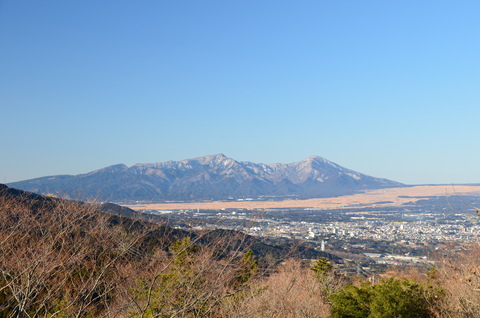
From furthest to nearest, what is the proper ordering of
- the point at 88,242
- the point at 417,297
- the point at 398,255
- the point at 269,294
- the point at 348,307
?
the point at 398,255 < the point at 348,307 < the point at 417,297 < the point at 269,294 < the point at 88,242

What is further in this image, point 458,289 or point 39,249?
point 458,289

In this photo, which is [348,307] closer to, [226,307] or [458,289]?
[458,289]

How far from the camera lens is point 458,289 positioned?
1315cm

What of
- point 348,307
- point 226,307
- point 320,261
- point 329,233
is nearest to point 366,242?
point 329,233

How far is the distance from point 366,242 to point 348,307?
59.1 meters

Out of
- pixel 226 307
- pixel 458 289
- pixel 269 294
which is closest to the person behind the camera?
pixel 226 307

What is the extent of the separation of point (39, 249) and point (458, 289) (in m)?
11.4

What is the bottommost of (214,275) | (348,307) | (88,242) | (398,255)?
(398,255)

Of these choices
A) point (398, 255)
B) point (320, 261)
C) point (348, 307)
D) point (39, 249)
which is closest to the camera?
point (39, 249)

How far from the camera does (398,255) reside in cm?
5941

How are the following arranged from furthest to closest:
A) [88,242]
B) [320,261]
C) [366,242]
A: 1. [366,242]
2. [320,261]
3. [88,242]

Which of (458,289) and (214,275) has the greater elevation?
(214,275)

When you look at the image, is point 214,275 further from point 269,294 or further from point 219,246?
point 269,294

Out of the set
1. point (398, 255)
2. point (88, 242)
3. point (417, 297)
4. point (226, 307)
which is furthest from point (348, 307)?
point (398, 255)
